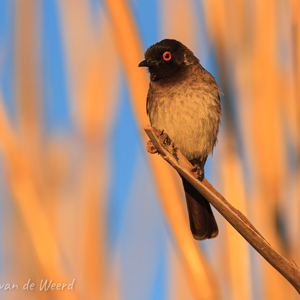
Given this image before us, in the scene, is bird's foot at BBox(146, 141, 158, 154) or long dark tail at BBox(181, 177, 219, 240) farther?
long dark tail at BBox(181, 177, 219, 240)

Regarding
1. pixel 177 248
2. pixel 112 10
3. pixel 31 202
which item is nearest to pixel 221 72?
pixel 112 10

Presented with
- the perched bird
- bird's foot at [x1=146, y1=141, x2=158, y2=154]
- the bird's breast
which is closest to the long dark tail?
the perched bird

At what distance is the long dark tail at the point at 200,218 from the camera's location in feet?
12.4

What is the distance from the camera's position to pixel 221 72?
9.84ft

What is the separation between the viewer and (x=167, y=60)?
4.26m

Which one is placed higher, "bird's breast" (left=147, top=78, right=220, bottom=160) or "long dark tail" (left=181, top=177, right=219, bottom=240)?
"bird's breast" (left=147, top=78, right=220, bottom=160)

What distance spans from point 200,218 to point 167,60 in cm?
143

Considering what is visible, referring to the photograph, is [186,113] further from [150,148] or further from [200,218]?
[150,148]

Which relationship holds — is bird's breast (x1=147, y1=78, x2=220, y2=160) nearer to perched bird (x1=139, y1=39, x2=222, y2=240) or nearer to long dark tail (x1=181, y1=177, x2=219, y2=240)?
perched bird (x1=139, y1=39, x2=222, y2=240)

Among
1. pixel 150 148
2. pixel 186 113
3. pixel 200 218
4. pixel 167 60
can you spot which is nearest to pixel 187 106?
pixel 186 113

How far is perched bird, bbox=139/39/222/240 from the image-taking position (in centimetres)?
389

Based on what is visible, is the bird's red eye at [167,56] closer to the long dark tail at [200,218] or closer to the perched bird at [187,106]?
the perched bird at [187,106]

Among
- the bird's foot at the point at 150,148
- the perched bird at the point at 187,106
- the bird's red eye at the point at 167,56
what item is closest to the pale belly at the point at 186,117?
the perched bird at the point at 187,106

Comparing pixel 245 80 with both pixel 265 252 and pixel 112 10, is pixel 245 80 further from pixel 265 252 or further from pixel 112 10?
pixel 265 252
